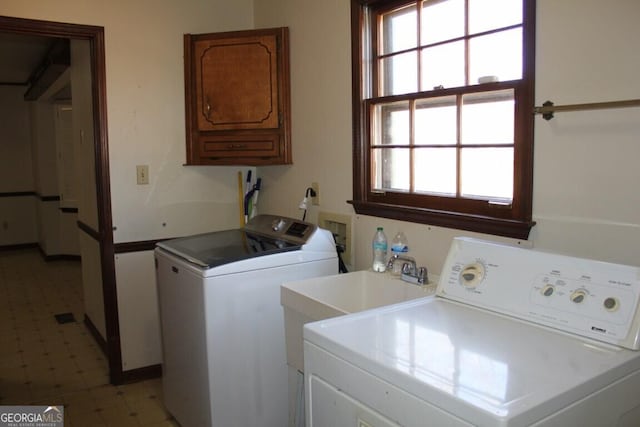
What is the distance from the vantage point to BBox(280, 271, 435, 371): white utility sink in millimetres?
2014

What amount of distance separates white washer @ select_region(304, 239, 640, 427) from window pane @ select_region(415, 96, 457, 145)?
66cm

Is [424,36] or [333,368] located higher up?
[424,36]

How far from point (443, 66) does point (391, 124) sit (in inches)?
15.7

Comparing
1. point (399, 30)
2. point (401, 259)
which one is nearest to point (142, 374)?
point (401, 259)

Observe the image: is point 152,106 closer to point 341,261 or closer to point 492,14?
point 341,261

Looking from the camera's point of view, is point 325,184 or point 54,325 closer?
point 325,184

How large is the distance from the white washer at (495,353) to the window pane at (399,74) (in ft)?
3.18

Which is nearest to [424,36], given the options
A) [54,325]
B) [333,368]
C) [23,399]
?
[333,368]

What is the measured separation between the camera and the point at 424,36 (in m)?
2.27

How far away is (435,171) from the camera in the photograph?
89.2 inches

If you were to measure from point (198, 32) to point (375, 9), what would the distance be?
4.27 feet

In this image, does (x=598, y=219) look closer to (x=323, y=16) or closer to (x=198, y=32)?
(x=323, y=16)

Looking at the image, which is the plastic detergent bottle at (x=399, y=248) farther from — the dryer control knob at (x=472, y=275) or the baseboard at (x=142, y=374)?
the baseboard at (x=142, y=374)

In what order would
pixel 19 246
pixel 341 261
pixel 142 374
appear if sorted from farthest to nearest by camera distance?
pixel 19 246 → pixel 142 374 → pixel 341 261
